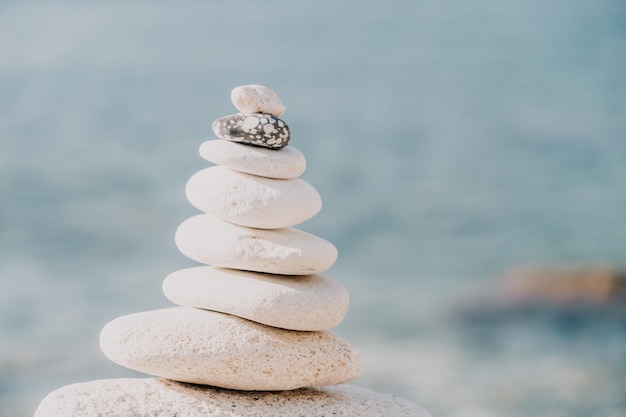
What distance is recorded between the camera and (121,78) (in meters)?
14.3

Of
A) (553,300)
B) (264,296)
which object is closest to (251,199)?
(264,296)

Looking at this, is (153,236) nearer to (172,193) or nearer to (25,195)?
(172,193)

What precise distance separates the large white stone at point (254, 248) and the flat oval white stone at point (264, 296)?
61 millimetres

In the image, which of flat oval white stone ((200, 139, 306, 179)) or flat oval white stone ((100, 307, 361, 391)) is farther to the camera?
flat oval white stone ((200, 139, 306, 179))

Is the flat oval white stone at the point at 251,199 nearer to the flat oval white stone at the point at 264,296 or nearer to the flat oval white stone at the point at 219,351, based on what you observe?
the flat oval white stone at the point at 264,296

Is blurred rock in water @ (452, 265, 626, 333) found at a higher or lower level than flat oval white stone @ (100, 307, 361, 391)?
higher

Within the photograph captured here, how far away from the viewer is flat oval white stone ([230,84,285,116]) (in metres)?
3.82

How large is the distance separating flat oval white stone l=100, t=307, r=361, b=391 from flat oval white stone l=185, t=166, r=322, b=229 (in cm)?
46

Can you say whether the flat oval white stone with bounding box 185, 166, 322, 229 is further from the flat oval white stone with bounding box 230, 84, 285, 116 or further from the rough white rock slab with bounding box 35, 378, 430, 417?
the rough white rock slab with bounding box 35, 378, 430, 417

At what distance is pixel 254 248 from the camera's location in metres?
3.76

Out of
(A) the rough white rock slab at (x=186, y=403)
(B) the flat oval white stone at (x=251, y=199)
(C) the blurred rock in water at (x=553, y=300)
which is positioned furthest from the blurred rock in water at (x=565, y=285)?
(B) the flat oval white stone at (x=251, y=199)

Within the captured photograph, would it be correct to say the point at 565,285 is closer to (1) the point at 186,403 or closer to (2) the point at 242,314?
(2) the point at 242,314

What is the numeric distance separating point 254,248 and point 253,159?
0.39 meters

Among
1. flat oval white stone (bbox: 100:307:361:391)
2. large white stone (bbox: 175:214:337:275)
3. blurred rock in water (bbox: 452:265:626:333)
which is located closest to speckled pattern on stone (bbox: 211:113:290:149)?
large white stone (bbox: 175:214:337:275)
